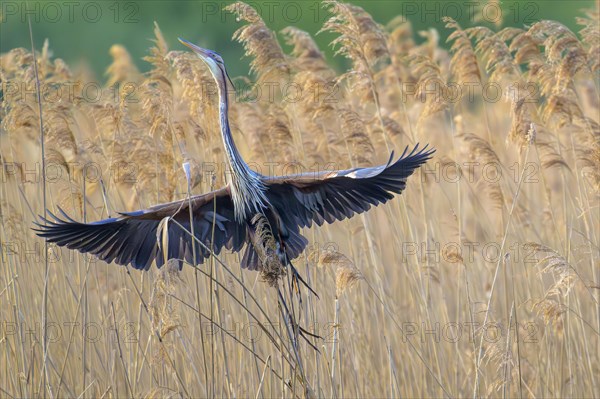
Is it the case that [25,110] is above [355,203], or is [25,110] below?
above

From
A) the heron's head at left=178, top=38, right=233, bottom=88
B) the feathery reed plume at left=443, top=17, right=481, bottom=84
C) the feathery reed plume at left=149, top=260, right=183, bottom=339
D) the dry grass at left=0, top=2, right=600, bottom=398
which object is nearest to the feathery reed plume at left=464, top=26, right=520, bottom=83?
the dry grass at left=0, top=2, right=600, bottom=398

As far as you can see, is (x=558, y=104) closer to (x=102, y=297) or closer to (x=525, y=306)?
(x=525, y=306)

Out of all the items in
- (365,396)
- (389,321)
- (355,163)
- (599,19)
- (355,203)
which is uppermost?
(599,19)

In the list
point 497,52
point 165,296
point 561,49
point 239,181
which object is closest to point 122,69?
point 239,181

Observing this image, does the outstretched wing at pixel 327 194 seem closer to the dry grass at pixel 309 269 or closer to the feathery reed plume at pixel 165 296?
the dry grass at pixel 309 269

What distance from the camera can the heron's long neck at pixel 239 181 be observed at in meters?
3.73

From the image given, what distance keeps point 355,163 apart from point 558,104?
1.08m

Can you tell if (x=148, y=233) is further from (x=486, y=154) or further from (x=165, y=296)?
(x=486, y=154)

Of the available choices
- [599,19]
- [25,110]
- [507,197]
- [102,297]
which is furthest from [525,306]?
[25,110]

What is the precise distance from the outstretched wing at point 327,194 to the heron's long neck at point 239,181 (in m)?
0.07

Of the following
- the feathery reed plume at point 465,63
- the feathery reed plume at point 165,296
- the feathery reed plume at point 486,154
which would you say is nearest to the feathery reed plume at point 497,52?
the feathery reed plume at point 465,63

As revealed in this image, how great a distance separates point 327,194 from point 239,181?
413 mm

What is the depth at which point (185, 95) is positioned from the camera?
4.18m

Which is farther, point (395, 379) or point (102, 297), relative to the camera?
point (102, 297)
